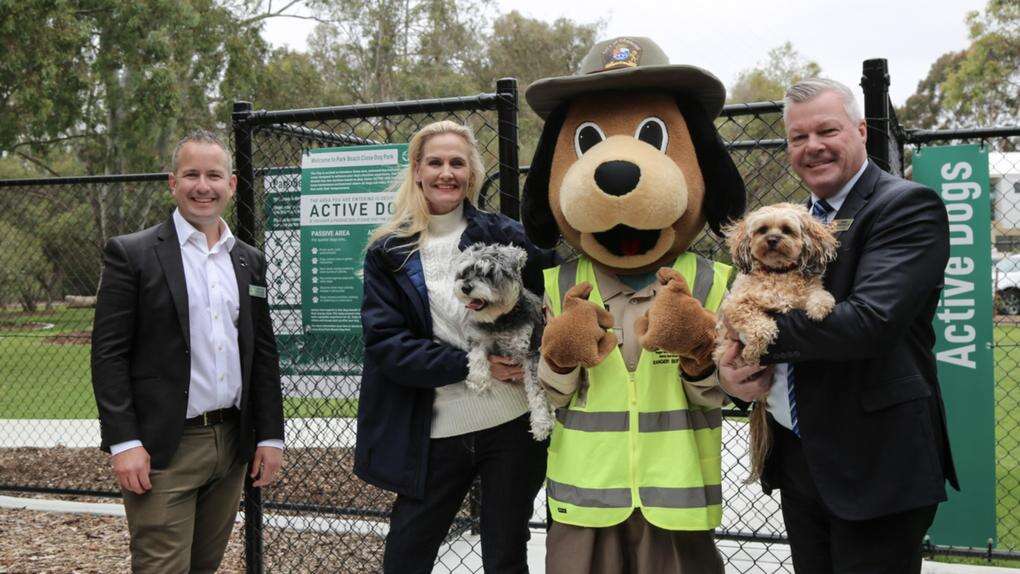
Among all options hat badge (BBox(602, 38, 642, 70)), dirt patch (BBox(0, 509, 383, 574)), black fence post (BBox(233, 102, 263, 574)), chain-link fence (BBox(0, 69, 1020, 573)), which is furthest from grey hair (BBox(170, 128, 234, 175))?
dirt patch (BBox(0, 509, 383, 574))

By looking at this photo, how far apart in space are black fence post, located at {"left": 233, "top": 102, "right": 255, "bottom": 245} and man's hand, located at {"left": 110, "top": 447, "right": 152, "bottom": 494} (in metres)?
1.45

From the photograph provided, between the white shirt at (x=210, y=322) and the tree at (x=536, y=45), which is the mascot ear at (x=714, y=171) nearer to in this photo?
the white shirt at (x=210, y=322)

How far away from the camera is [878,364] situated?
2.33 metres

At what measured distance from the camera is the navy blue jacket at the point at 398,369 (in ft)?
9.55

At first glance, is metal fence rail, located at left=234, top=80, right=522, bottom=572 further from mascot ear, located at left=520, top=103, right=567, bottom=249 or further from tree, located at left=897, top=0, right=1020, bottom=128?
tree, located at left=897, top=0, right=1020, bottom=128

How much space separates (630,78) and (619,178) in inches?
16.7

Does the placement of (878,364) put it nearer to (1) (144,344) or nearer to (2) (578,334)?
(2) (578,334)

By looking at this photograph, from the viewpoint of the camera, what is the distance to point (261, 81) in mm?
20953

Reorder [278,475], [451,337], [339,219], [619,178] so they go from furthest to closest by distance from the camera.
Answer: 1. [278,475]
2. [339,219]
3. [451,337]
4. [619,178]

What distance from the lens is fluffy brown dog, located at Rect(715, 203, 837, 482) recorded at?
7.60 ft

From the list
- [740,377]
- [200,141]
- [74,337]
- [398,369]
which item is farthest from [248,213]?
[74,337]

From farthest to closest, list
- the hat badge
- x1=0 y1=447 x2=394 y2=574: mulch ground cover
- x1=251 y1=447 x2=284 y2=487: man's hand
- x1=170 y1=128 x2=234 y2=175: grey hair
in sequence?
x1=0 y1=447 x2=394 y2=574: mulch ground cover
x1=251 y1=447 x2=284 y2=487: man's hand
x1=170 y1=128 x2=234 y2=175: grey hair
the hat badge

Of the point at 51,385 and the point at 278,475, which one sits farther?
the point at 51,385

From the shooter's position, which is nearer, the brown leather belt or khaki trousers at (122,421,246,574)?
khaki trousers at (122,421,246,574)
